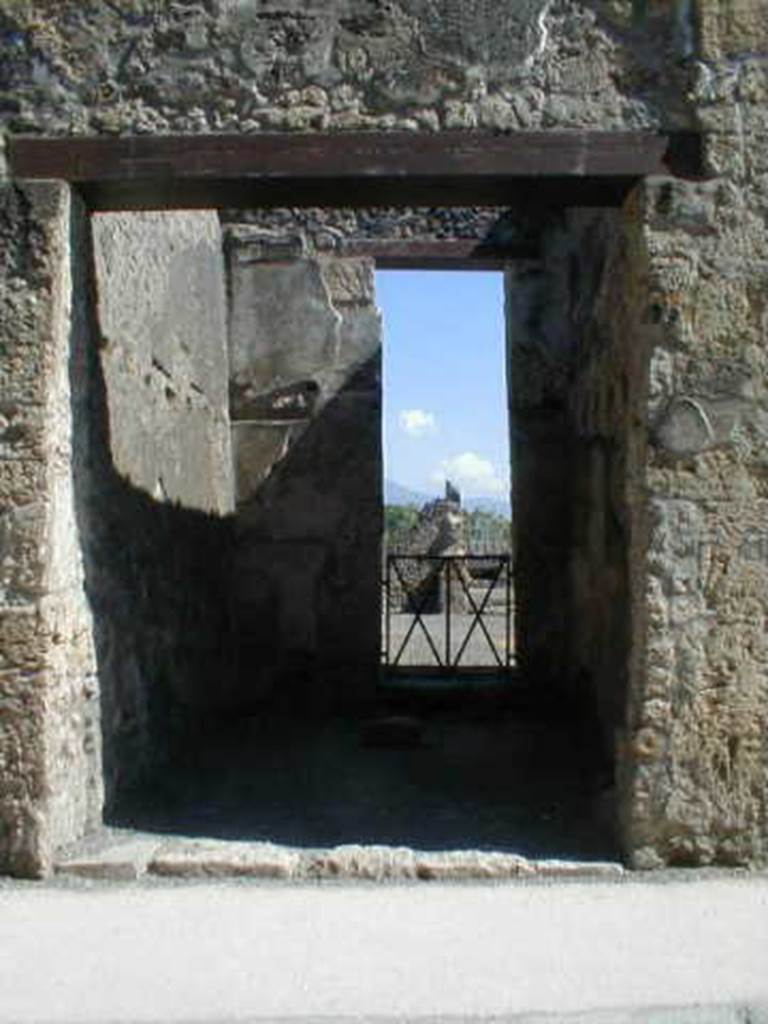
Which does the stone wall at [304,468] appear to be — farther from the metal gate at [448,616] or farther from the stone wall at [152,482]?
the metal gate at [448,616]

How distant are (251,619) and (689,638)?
3.81 m

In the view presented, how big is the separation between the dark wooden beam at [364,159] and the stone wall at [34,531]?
150mm

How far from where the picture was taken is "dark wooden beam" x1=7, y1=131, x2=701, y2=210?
146 inches

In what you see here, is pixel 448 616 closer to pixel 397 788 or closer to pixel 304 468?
pixel 304 468

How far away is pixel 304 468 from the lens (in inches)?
284

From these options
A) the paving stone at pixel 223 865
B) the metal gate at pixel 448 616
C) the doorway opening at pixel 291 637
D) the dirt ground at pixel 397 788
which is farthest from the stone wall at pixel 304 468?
the paving stone at pixel 223 865

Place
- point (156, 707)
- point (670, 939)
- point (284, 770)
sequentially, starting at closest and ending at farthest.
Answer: point (670, 939)
point (156, 707)
point (284, 770)

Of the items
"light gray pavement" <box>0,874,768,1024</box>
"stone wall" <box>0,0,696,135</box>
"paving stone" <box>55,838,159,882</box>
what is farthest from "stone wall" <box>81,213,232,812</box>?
"light gray pavement" <box>0,874,768,1024</box>

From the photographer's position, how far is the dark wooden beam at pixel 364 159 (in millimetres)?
3713

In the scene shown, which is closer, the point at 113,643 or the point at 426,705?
the point at 113,643

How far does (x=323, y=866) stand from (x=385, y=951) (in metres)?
0.66

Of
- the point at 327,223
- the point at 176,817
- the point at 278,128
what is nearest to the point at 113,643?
the point at 176,817

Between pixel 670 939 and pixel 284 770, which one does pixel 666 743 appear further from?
pixel 284 770

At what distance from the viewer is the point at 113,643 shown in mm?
4301
